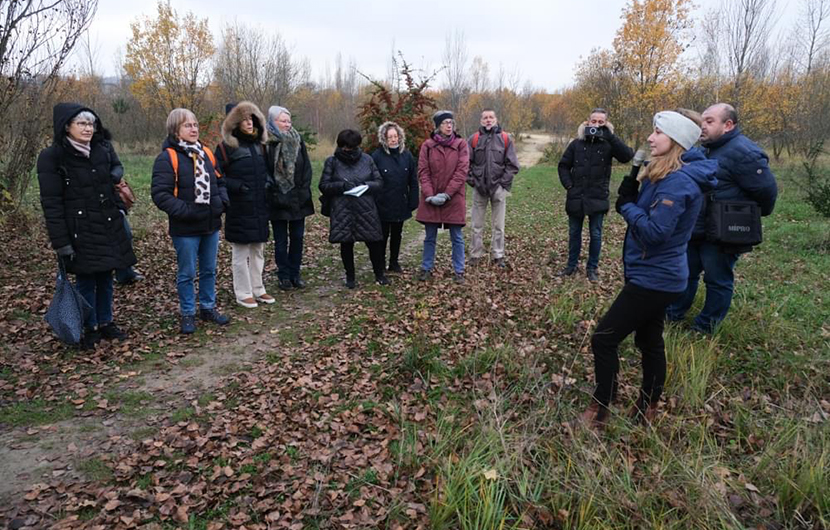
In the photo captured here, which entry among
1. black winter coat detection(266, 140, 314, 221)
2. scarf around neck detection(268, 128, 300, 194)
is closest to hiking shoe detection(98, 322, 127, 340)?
black winter coat detection(266, 140, 314, 221)

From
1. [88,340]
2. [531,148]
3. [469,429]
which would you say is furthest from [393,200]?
[531,148]

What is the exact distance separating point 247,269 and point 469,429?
372 centimetres

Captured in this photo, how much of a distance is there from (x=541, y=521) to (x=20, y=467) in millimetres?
3263

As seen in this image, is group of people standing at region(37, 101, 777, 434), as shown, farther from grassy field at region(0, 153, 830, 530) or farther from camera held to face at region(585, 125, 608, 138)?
grassy field at region(0, 153, 830, 530)

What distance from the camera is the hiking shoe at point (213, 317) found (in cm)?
571

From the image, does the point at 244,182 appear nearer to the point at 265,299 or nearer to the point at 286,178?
the point at 286,178

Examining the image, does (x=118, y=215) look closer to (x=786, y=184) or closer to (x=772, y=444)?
(x=772, y=444)

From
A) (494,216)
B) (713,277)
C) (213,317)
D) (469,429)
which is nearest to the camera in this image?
(469,429)

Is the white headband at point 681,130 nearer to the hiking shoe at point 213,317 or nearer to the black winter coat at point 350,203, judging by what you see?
the black winter coat at point 350,203

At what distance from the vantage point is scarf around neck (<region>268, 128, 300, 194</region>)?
247 inches

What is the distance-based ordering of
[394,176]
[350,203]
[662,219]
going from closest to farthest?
[662,219]
[350,203]
[394,176]

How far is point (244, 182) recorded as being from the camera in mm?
5941

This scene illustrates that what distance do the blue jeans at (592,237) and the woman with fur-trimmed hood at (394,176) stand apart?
220 centimetres

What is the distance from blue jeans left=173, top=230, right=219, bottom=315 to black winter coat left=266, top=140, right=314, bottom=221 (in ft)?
3.27
